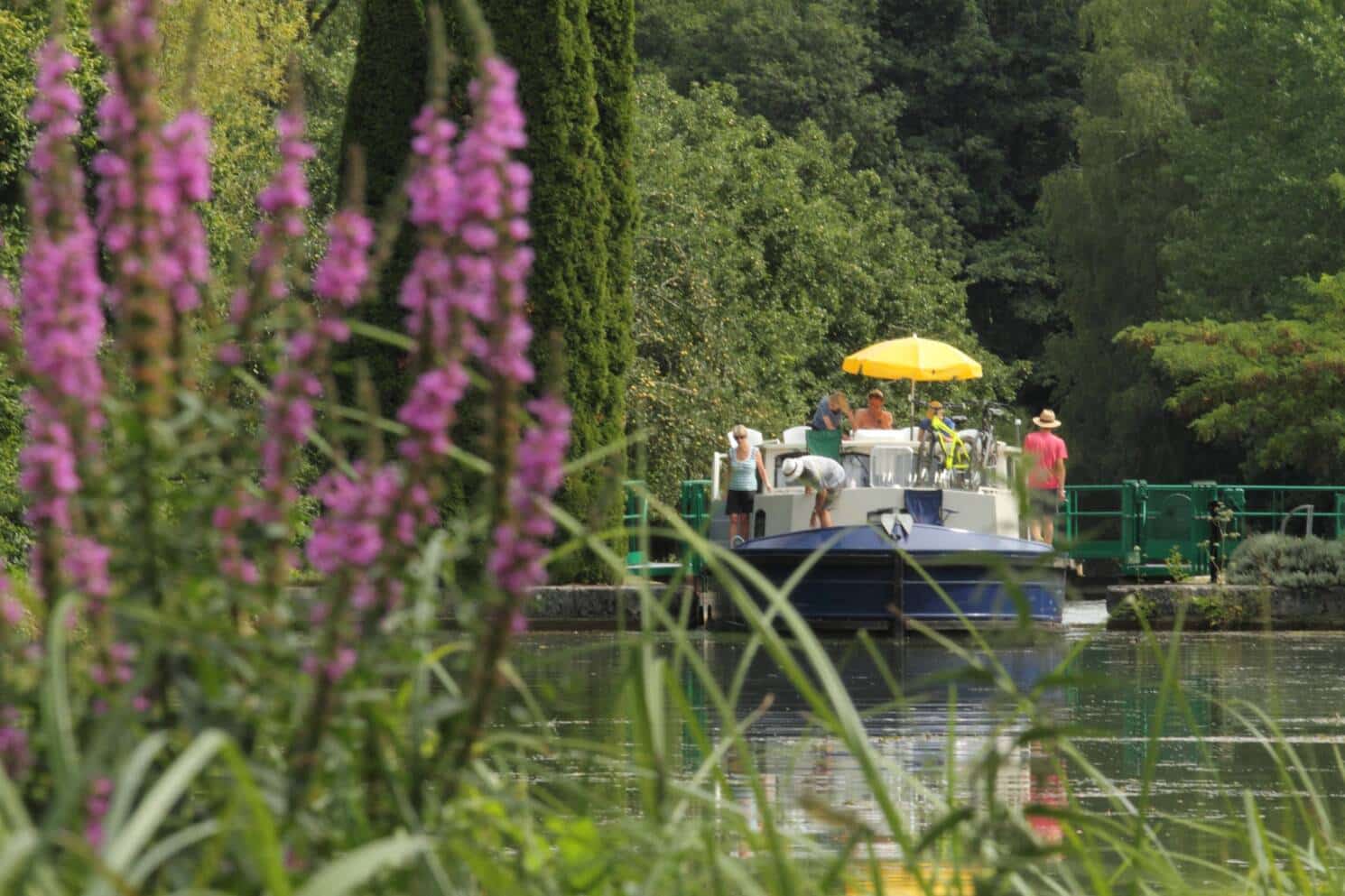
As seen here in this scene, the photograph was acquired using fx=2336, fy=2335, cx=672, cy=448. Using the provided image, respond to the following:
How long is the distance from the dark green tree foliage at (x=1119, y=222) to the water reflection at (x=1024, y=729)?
83.2 feet

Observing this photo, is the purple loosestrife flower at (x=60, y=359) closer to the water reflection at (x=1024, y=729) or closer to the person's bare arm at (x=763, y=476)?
the water reflection at (x=1024, y=729)

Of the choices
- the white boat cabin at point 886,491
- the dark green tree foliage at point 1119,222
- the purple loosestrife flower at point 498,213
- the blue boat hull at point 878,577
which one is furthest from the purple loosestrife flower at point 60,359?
the dark green tree foliage at point 1119,222

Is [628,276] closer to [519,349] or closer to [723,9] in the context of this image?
[519,349]

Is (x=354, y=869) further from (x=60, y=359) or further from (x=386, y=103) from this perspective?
(x=386, y=103)

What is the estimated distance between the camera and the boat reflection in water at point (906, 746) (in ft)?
11.0

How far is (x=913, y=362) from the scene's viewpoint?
23469 mm

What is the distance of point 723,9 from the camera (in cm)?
5238

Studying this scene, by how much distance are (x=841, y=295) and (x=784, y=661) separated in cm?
3850

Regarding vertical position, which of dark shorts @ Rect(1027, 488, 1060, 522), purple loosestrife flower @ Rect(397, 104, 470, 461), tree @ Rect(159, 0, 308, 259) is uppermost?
tree @ Rect(159, 0, 308, 259)

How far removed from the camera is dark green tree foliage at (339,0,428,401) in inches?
969

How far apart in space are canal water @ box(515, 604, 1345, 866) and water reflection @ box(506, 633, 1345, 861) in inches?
0.7

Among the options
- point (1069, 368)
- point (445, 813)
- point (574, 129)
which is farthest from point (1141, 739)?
point (1069, 368)

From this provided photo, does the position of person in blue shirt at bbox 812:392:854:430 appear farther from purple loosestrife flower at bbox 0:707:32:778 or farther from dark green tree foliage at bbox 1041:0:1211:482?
dark green tree foliage at bbox 1041:0:1211:482

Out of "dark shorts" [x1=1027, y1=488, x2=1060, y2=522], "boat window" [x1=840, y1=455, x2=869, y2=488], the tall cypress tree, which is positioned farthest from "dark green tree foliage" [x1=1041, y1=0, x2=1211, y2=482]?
"dark shorts" [x1=1027, y1=488, x2=1060, y2=522]
